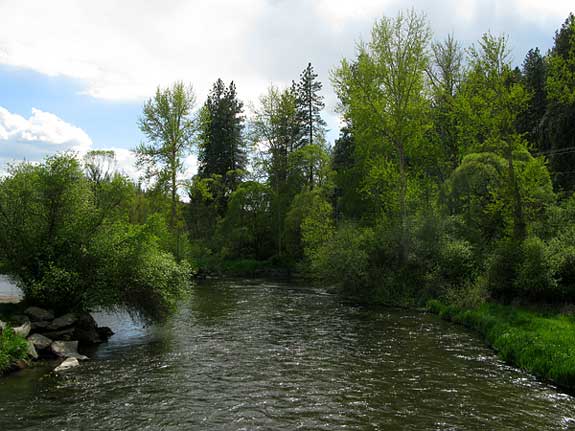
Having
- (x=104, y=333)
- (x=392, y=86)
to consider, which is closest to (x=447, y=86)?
(x=392, y=86)

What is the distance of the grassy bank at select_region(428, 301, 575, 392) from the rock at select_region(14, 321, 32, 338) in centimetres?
1519

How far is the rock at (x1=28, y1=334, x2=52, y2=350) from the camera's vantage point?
14617 millimetres

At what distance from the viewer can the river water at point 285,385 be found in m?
10.1

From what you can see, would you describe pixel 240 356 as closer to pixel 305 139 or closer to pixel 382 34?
pixel 382 34

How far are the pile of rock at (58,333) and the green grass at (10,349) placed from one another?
0.34 m

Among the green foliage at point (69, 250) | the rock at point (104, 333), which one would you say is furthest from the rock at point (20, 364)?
the rock at point (104, 333)

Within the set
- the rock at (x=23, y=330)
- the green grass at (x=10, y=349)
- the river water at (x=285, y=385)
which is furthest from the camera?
the rock at (x=23, y=330)

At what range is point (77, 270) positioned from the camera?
16.9 metres

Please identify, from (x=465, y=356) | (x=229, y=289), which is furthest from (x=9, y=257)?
(x=229, y=289)

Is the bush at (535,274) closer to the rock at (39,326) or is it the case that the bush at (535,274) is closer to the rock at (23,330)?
the rock at (39,326)

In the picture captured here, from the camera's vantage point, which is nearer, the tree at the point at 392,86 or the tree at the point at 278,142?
the tree at the point at 392,86

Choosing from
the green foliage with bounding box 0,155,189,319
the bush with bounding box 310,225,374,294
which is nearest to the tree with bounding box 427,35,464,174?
the bush with bounding box 310,225,374,294

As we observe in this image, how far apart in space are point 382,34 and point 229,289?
2041cm

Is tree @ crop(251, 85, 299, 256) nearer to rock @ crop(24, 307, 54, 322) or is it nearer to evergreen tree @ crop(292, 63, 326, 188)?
evergreen tree @ crop(292, 63, 326, 188)
